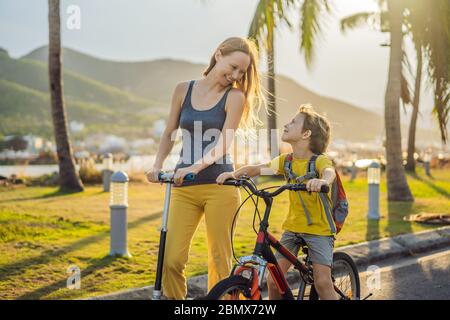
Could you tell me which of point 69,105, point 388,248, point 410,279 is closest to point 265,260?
point 410,279

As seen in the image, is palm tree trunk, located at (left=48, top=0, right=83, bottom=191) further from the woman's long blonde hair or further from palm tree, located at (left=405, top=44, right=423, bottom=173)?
palm tree, located at (left=405, top=44, right=423, bottom=173)

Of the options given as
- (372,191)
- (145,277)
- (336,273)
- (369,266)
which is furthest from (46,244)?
(372,191)

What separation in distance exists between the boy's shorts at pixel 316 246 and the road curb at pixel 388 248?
5.67 feet

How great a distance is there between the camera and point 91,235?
28.5 ft

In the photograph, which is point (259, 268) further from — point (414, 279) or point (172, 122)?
point (414, 279)

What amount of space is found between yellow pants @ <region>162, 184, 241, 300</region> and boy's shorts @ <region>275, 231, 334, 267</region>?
39 centimetres

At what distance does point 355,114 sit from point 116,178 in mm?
118194

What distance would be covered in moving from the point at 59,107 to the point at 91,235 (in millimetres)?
7155

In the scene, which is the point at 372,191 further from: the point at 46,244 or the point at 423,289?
the point at 46,244

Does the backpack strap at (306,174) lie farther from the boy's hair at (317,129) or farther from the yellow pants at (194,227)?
the yellow pants at (194,227)

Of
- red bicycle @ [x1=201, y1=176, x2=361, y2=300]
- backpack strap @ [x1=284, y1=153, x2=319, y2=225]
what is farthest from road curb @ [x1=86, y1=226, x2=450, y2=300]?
backpack strap @ [x1=284, y1=153, x2=319, y2=225]

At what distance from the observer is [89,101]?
127188 millimetres

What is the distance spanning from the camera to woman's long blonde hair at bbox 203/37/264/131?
164 inches

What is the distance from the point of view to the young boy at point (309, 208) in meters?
4.22
